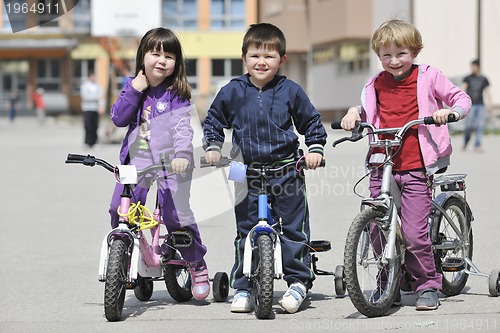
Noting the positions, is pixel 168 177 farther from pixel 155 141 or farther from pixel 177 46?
pixel 177 46

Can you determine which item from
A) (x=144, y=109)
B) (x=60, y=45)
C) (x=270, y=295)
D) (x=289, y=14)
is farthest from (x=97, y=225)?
(x=60, y=45)

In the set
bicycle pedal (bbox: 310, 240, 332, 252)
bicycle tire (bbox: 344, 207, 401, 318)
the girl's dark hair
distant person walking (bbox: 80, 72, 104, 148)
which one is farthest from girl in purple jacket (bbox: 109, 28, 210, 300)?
distant person walking (bbox: 80, 72, 104, 148)

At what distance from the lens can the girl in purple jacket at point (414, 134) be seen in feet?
20.5

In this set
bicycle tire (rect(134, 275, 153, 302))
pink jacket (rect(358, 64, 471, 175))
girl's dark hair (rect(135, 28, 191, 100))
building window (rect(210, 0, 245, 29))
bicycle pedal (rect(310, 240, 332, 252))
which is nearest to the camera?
pink jacket (rect(358, 64, 471, 175))

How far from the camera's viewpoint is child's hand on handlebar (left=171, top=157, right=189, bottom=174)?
614 cm

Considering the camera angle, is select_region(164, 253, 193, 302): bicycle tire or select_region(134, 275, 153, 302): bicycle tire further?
select_region(134, 275, 153, 302): bicycle tire

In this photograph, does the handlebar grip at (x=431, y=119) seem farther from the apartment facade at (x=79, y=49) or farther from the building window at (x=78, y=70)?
the building window at (x=78, y=70)

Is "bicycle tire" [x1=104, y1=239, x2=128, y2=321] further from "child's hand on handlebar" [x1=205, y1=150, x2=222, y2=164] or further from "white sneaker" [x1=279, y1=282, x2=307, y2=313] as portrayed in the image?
"white sneaker" [x1=279, y1=282, x2=307, y2=313]

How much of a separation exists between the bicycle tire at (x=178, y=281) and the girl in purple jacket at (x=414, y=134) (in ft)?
4.23

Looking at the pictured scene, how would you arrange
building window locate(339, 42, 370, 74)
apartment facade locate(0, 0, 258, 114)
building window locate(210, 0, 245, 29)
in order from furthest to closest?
building window locate(210, 0, 245, 29) → apartment facade locate(0, 0, 258, 114) → building window locate(339, 42, 370, 74)

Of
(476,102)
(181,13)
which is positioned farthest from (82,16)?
(476,102)

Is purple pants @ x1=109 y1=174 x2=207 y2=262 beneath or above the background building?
beneath

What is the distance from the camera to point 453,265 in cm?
655

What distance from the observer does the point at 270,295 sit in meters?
5.88
